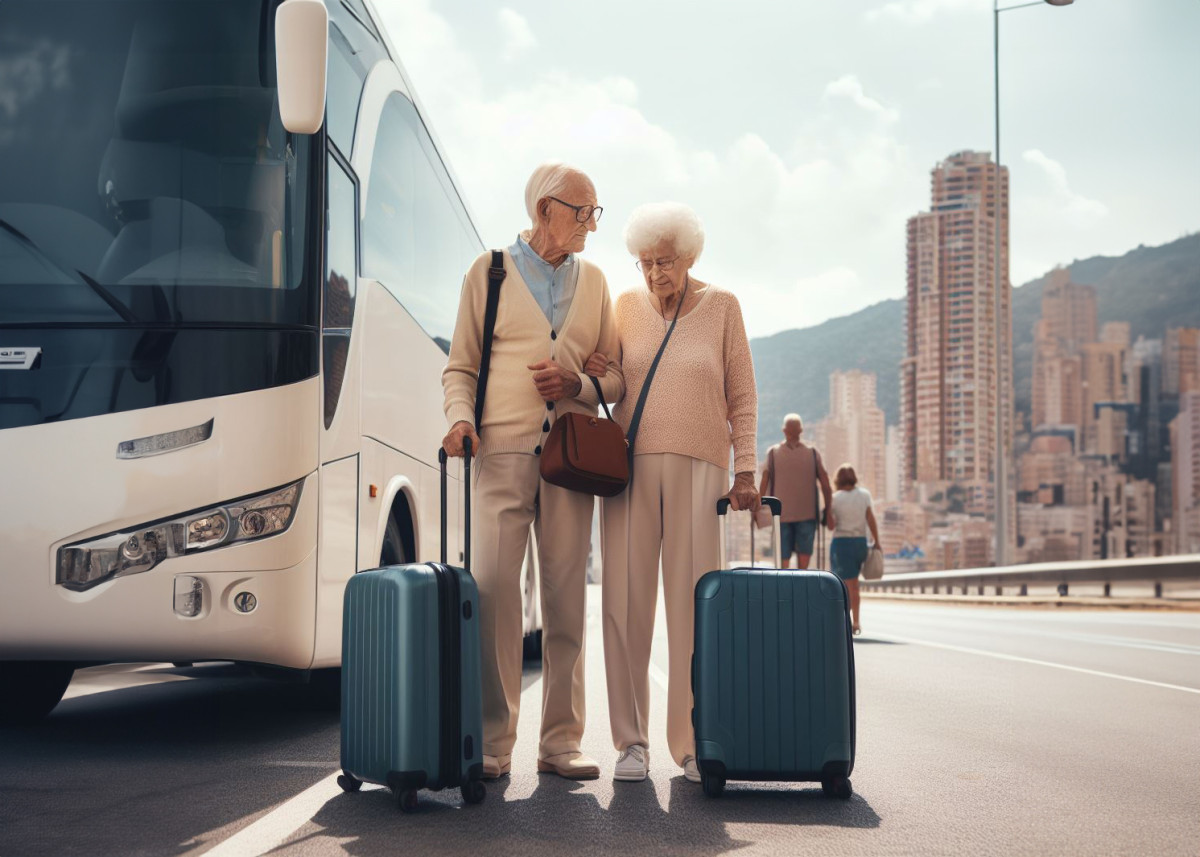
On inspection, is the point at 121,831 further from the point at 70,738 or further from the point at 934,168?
the point at 934,168

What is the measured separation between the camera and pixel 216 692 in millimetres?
8711

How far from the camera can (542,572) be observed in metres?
5.10

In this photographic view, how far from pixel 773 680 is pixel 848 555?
9.02 meters

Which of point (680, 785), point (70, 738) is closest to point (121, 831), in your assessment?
point (680, 785)

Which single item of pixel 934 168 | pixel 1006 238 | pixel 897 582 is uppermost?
pixel 934 168

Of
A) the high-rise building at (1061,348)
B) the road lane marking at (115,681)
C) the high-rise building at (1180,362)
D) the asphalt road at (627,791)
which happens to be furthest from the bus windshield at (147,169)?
the high-rise building at (1061,348)

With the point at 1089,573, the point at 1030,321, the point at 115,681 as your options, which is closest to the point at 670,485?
the point at 115,681

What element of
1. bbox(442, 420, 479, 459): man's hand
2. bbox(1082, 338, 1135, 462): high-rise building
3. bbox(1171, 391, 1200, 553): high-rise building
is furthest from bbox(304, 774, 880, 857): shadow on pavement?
bbox(1082, 338, 1135, 462): high-rise building

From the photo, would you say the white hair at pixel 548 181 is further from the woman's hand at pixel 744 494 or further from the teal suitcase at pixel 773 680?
the teal suitcase at pixel 773 680

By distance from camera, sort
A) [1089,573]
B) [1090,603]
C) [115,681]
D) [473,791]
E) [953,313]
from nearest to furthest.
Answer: [473,791], [115,681], [1090,603], [1089,573], [953,313]

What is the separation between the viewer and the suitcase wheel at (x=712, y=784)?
15.1 ft

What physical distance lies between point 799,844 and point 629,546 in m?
1.49

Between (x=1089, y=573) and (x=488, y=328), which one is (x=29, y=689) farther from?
(x=1089, y=573)

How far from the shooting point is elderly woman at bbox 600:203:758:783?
5059mm
